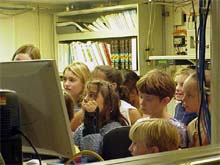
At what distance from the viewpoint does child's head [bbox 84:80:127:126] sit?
2795 mm

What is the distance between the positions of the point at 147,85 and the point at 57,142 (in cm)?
147

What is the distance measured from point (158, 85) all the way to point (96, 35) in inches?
75.5

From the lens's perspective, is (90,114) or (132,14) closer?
(90,114)

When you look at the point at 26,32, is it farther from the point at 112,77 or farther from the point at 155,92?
the point at 155,92

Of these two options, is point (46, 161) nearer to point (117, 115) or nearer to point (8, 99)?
point (8, 99)

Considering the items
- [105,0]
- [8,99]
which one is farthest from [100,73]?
[8,99]

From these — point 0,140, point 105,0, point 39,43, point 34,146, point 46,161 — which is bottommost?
point 46,161

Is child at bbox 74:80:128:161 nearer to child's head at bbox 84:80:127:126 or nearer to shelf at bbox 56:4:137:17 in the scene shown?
child's head at bbox 84:80:127:126

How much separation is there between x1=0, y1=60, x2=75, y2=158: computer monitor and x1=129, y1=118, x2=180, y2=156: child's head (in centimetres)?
61

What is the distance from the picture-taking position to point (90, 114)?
103 inches

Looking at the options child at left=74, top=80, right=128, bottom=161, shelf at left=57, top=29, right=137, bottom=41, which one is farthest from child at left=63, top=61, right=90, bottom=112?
shelf at left=57, top=29, right=137, bottom=41

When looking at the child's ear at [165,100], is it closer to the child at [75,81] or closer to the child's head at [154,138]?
the child's head at [154,138]

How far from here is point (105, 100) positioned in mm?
2834

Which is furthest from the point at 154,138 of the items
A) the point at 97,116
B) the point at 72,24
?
the point at 72,24
